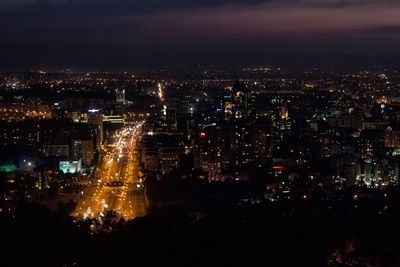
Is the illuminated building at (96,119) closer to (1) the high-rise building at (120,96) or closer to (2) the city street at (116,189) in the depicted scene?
(2) the city street at (116,189)

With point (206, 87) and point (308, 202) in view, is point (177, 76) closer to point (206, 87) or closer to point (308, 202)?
point (206, 87)

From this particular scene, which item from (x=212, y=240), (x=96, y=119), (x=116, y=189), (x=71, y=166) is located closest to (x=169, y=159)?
(x=71, y=166)

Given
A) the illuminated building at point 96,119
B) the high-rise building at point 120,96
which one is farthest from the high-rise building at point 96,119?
the high-rise building at point 120,96

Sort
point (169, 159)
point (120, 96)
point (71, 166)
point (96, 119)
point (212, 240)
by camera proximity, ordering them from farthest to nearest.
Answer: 1. point (120, 96)
2. point (96, 119)
3. point (71, 166)
4. point (169, 159)
5. point (212, 240)

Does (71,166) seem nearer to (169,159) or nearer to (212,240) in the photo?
(169,159)

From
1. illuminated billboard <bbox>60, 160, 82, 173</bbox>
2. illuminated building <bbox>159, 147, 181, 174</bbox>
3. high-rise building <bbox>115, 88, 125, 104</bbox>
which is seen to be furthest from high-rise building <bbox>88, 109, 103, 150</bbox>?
high-rise building <bbox>115, 88, 125, 104</bbox>

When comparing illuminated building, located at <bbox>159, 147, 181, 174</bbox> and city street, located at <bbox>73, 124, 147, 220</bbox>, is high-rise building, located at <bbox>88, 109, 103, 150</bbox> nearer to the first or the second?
city street, located at <bbox>73, 124, 147, 220</bbox>

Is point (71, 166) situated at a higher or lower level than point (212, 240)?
lower

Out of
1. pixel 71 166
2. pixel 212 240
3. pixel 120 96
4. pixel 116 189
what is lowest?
pixel 120 96

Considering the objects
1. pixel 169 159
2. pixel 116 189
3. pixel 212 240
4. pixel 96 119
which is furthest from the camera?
pixel 96 119

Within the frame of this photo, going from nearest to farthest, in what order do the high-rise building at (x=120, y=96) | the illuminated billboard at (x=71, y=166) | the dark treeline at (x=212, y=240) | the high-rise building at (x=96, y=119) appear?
the dark treeline at (x=212, y=240), the illuminated billboard at (x=71, y=166), the high-rise building at (x=96, y=119), the high-rise building at (x=120, y=96)

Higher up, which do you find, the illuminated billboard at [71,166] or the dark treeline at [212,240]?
the dark treeline at [212,240]
